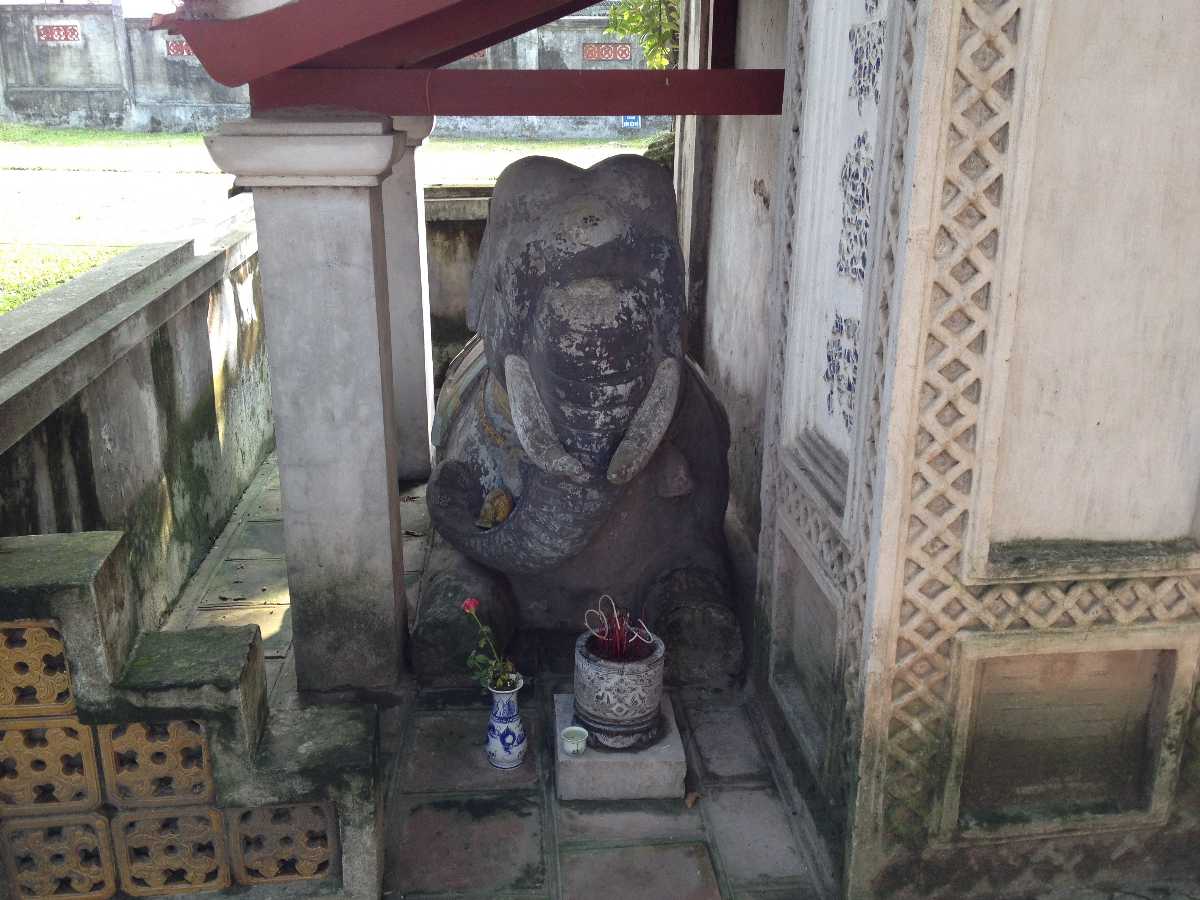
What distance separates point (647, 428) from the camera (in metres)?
4.42

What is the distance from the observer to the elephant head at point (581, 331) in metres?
4.31

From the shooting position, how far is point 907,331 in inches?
119

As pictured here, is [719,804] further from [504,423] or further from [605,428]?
[504,423]

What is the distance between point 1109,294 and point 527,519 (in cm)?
246

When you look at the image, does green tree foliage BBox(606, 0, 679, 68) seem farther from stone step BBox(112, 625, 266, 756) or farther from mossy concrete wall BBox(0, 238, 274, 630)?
stone step BBox(112, 625, 266, 756)

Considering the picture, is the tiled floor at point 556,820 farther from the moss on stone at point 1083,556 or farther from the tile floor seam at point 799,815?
the moss on stone at point 1083,556

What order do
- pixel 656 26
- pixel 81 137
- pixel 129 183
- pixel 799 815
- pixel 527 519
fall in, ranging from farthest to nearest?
pixel 81 137
pixel 129 183
pixel 656 26
pixel 527 519
pixel 799 815

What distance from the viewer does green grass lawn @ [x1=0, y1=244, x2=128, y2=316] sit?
6496 millimetres

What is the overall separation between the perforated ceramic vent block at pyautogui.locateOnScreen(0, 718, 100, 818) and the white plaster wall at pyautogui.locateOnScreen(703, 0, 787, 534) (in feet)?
11.5

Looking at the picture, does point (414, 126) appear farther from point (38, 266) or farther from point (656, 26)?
point (656, 26)

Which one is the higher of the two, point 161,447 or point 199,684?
point 199,684

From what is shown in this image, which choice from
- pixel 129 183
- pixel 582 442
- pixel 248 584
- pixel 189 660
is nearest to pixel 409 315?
pixel 248 584

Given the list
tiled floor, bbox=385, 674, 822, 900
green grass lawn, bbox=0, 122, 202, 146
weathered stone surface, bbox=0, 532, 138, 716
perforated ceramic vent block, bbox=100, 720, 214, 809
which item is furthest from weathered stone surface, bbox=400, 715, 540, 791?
green grass lawn, bbox=0, 122, 202, 146

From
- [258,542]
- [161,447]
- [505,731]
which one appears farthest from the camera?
[258,542]
